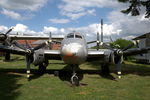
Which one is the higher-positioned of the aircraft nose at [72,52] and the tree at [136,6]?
the tree at [136,6]

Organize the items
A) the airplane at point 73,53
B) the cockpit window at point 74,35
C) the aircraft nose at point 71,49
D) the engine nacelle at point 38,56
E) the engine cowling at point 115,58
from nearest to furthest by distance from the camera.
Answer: the aircraft nose at point 71,49
the airplane at point 73,53
the cockpit window at point 74,35
the engine nacelle at point 38,56
the engine cowling at point 115,58

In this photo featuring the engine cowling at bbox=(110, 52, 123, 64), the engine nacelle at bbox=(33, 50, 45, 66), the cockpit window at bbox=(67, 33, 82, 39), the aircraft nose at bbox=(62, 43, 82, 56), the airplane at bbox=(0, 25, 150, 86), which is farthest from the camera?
the engine cowling at bbox=(110, 52, 123, 64)

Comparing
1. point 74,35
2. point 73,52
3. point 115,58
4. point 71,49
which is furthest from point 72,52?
point 115,58

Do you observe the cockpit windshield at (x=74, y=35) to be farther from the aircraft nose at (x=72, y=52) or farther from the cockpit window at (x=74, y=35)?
the aircraft nose at (x=72, y=52)

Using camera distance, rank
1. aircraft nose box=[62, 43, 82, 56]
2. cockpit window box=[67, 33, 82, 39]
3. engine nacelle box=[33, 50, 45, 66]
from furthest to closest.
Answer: engine nacelle box=[33, 50, 45, 66] → cockpit window box=[67, 33, 82, 39] → aircraft nose box=[62, 43, 82, 56]

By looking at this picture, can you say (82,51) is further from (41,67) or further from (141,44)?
(141,44)

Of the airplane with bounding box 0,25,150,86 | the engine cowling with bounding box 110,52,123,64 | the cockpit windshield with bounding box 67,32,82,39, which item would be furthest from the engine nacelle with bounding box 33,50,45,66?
the engine cowling with bounding box 110,52,123,64

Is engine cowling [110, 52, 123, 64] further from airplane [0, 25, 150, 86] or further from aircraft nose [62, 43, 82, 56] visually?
aircraft nose [62, 43, 82, 56]

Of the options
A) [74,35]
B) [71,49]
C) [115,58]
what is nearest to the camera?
[71,49]

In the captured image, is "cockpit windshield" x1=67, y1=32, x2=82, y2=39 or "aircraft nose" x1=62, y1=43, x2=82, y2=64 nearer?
"aircraft nose" x1=62, y1=43, x2=82, y2=64

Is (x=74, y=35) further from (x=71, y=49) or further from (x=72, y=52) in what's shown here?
(x=72, y=52)

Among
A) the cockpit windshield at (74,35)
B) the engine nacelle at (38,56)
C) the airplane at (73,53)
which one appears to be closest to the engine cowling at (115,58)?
the airplane at (73,53)

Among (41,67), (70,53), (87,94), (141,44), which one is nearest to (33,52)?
(41,67)

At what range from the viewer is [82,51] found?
34.0ft
